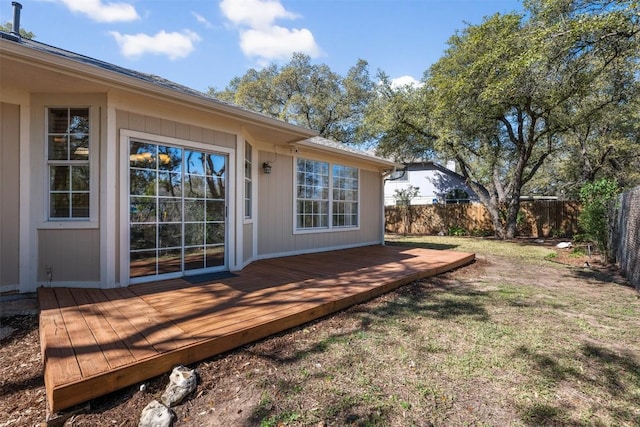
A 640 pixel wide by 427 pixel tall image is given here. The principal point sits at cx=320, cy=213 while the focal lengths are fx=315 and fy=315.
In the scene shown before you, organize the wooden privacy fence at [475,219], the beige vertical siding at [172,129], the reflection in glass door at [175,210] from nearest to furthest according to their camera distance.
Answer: the beige vertical siding at [172,129], the reflection in glass door at [175,210], the wooden privacy fence at [475,219]

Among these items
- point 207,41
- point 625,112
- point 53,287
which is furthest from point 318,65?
point 53,287

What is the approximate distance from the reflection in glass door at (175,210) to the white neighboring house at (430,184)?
52.1ft

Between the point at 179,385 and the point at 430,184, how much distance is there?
809 inches

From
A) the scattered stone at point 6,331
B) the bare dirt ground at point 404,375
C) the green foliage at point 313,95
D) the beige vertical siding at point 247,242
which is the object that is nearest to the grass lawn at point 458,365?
the bare dirt ground at point 404,375

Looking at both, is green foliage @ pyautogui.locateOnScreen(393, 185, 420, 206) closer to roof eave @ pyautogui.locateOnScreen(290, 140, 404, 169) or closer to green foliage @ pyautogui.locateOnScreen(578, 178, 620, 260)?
roof eave @ pyautogui.locateOnScreen(290, 140, 404, 169)

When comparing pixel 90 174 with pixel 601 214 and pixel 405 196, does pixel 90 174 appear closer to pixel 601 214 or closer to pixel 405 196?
pixel 601 214

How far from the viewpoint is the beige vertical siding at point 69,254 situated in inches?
149

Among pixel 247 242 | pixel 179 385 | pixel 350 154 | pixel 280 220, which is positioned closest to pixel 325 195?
pixel 350 154

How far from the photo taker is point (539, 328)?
3.21 meters

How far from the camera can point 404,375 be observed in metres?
2.30

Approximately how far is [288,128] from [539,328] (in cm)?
434

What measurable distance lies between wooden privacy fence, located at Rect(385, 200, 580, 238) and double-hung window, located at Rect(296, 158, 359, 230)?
8350 millimetres

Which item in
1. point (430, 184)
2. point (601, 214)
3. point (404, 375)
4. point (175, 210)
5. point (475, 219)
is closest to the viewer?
point (404, 375)

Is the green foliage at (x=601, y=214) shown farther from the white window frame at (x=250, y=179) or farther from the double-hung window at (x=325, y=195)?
the white window frame at (x=250, y=179)
